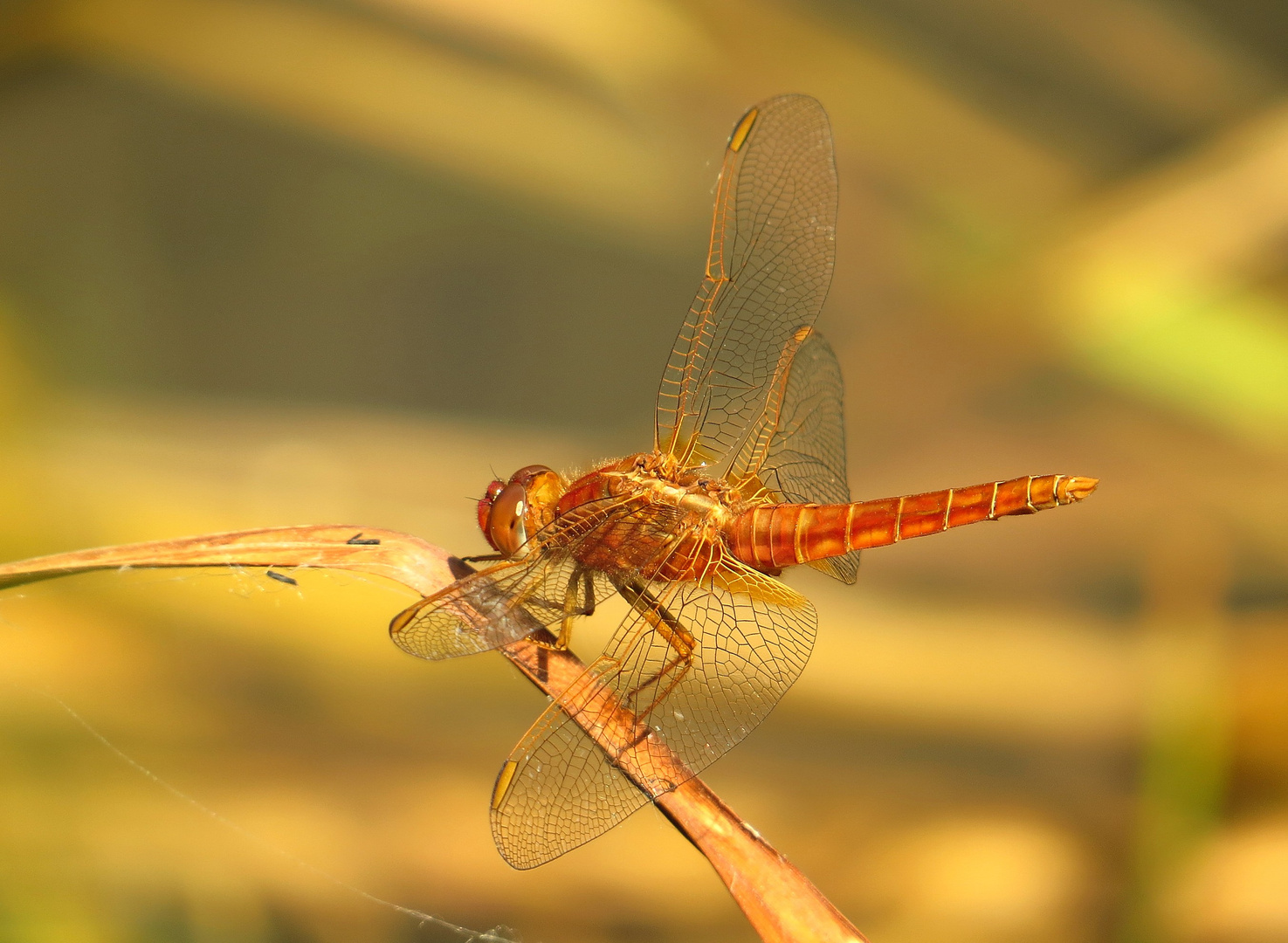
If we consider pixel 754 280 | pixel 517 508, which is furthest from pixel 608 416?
pixel 517 508

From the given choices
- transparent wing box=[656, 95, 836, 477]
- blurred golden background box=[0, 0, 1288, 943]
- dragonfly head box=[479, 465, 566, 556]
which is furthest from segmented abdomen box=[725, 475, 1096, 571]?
blurred golden background box=[0, 0, 1288, 943]

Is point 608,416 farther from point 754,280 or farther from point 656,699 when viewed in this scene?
point 656,699

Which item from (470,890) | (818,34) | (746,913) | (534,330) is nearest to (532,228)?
(534,330)

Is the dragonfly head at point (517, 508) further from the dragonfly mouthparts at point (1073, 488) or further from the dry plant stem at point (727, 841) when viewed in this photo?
the dragonfly mouthparts at point (1073, 488)

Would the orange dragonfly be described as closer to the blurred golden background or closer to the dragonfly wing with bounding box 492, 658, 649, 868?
the dragonfly wing with bounding box 492, 658, 649, 868

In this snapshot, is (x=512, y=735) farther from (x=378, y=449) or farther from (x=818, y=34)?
(x=818, y=34)

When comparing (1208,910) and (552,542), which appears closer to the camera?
(552,542)
